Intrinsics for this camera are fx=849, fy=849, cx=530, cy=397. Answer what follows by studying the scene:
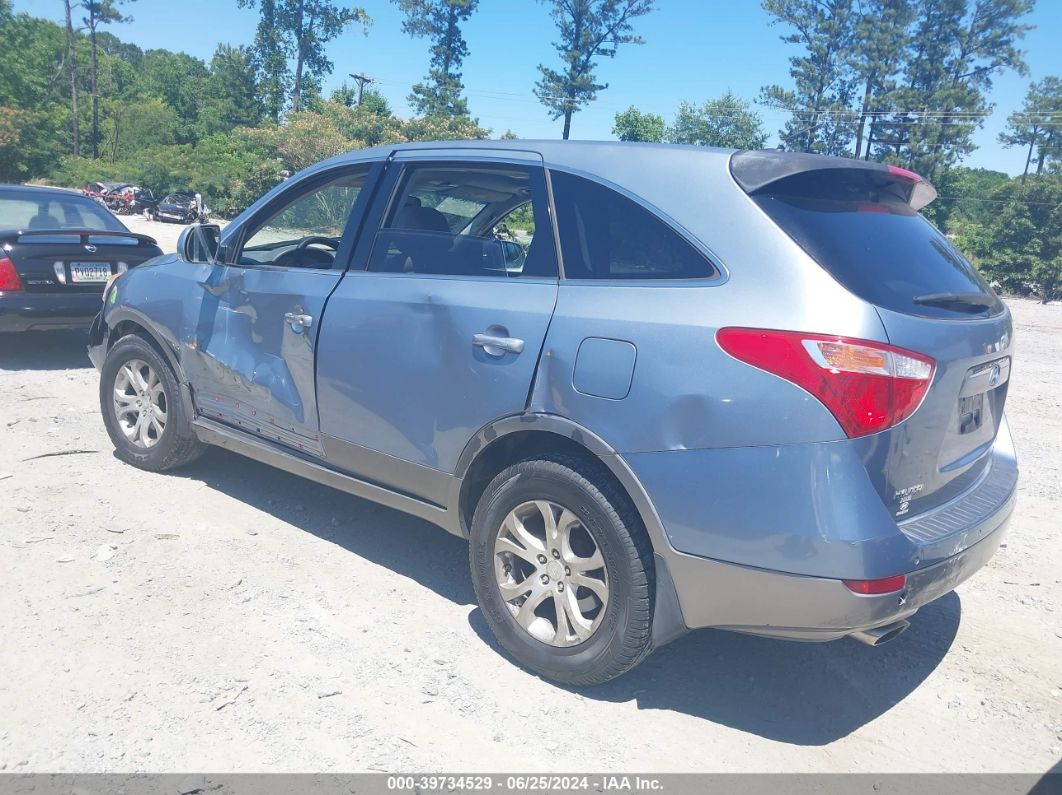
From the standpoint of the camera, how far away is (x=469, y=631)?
365 centimetres

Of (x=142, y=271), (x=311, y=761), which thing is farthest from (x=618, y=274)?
(x=142, y=271)

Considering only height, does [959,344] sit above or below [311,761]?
above

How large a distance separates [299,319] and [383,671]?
1.71 m

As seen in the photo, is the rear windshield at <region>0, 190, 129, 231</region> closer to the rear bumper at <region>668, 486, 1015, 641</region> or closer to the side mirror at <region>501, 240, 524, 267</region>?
the side mirror at <region>501, 240, 524, 267</region>

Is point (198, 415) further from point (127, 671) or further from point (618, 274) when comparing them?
point (618, 274)

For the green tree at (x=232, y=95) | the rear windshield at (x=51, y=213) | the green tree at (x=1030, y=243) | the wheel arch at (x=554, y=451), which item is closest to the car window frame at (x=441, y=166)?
the wheel arch at (x=554, y=451)

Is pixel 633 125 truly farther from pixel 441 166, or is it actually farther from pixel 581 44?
pixel 441 166

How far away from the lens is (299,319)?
407 centimetres

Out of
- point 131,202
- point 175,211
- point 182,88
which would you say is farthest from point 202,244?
point 182,88

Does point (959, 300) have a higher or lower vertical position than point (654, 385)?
higher

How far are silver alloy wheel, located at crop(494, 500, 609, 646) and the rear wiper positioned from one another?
1.40 metres

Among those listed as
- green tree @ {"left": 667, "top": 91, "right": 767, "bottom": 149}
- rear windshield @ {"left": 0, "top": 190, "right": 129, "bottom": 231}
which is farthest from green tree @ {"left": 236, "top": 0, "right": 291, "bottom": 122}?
rear windshield @ {"left": 0, "top": 190, "right": 129, "bottom": 231}

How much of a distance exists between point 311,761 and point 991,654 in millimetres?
2802

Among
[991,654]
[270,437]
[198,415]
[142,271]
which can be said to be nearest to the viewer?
[991,654]
